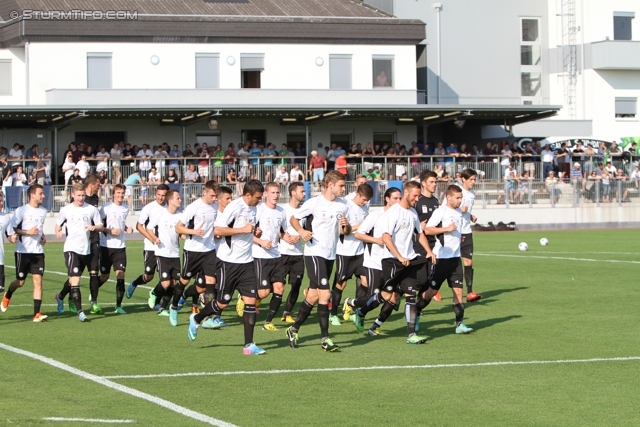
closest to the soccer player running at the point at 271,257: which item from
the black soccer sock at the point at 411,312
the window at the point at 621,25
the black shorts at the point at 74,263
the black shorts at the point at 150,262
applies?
the black soccer sock at the point at 411,312

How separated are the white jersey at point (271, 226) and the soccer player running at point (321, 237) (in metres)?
1.25

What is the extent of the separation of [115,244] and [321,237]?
16.5 ft

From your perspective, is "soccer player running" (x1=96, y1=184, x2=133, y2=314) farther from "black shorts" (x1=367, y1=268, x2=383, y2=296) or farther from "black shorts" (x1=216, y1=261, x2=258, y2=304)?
"black shorts" (x1=367, y1=268, x2=383, y2=296)

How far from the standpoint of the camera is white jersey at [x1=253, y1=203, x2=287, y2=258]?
43.2 feet

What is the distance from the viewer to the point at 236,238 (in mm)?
11406

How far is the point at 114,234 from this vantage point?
14.9 metres

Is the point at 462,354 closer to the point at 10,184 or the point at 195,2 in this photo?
the point at 10,184

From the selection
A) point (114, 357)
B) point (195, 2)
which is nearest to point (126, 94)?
point (195, 2)

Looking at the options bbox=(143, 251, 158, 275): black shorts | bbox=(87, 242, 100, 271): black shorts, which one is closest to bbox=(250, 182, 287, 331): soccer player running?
bbox=(143, 251, 158, 275): black shorts

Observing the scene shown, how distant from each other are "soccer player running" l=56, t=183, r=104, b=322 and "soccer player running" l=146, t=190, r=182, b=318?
951mm

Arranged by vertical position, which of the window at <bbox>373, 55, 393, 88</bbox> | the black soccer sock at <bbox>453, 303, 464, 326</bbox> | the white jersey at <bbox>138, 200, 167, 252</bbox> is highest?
the window at <bbox>373, 55, 393, 88</bbox>

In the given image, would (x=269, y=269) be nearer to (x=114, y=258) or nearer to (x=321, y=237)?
(x=321, y=237)

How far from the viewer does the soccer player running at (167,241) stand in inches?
576

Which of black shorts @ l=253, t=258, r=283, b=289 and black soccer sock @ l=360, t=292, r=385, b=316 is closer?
black soccer sock @ l=360, t=292, r=385, b=316
